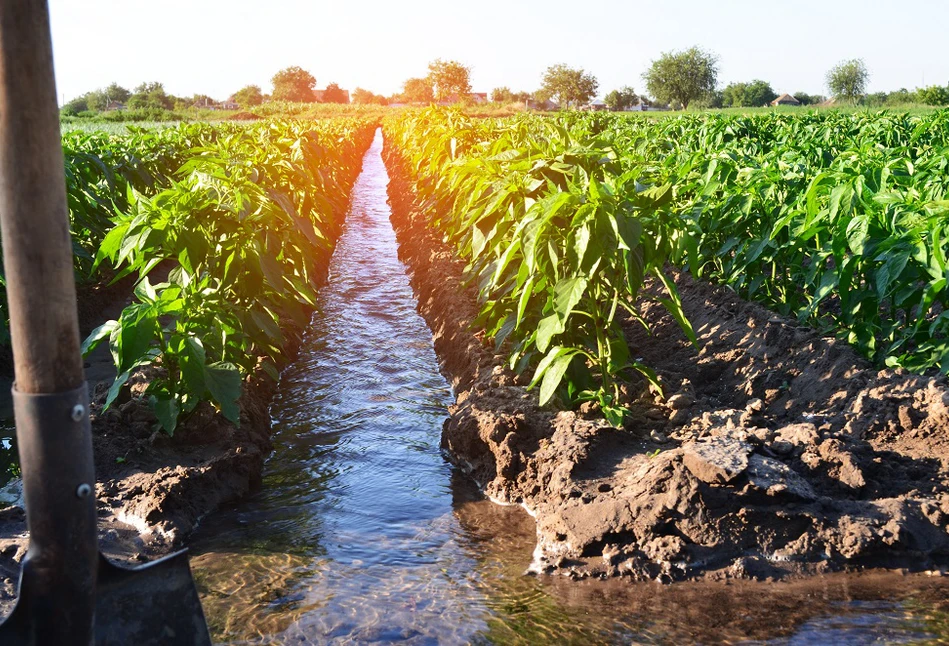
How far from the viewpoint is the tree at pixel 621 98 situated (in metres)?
93.6

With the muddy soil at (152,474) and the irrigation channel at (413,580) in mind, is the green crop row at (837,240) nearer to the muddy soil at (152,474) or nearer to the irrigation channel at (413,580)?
the irrigation channel at (413,580)

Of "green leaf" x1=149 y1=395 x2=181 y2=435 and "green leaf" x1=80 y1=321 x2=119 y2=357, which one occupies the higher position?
"green leaf" x1=80 y1=321 x2=119 y2=357

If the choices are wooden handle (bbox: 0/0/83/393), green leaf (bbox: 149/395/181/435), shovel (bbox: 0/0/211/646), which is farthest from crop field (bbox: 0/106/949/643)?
wooden handle (bbox: 0/0/83/393)

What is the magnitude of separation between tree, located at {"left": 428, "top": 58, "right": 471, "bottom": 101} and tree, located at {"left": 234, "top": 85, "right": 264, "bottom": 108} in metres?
20.7

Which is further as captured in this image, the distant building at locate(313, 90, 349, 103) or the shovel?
the distant building at locate(313, 90, 349, 103)

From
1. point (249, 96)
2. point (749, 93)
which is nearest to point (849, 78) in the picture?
point (749, 93)

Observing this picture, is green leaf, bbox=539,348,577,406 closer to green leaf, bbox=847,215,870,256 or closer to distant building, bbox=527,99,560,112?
green leaf, bbox=847,215,870,256

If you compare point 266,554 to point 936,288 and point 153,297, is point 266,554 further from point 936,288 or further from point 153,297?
point 936,288

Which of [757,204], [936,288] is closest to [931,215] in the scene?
[936,288]

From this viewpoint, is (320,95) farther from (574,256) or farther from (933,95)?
(574,256)

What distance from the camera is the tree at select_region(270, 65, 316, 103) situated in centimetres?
11250

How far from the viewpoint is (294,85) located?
115000mm

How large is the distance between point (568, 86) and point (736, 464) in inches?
3799

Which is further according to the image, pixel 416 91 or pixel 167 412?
pixel 416 91
